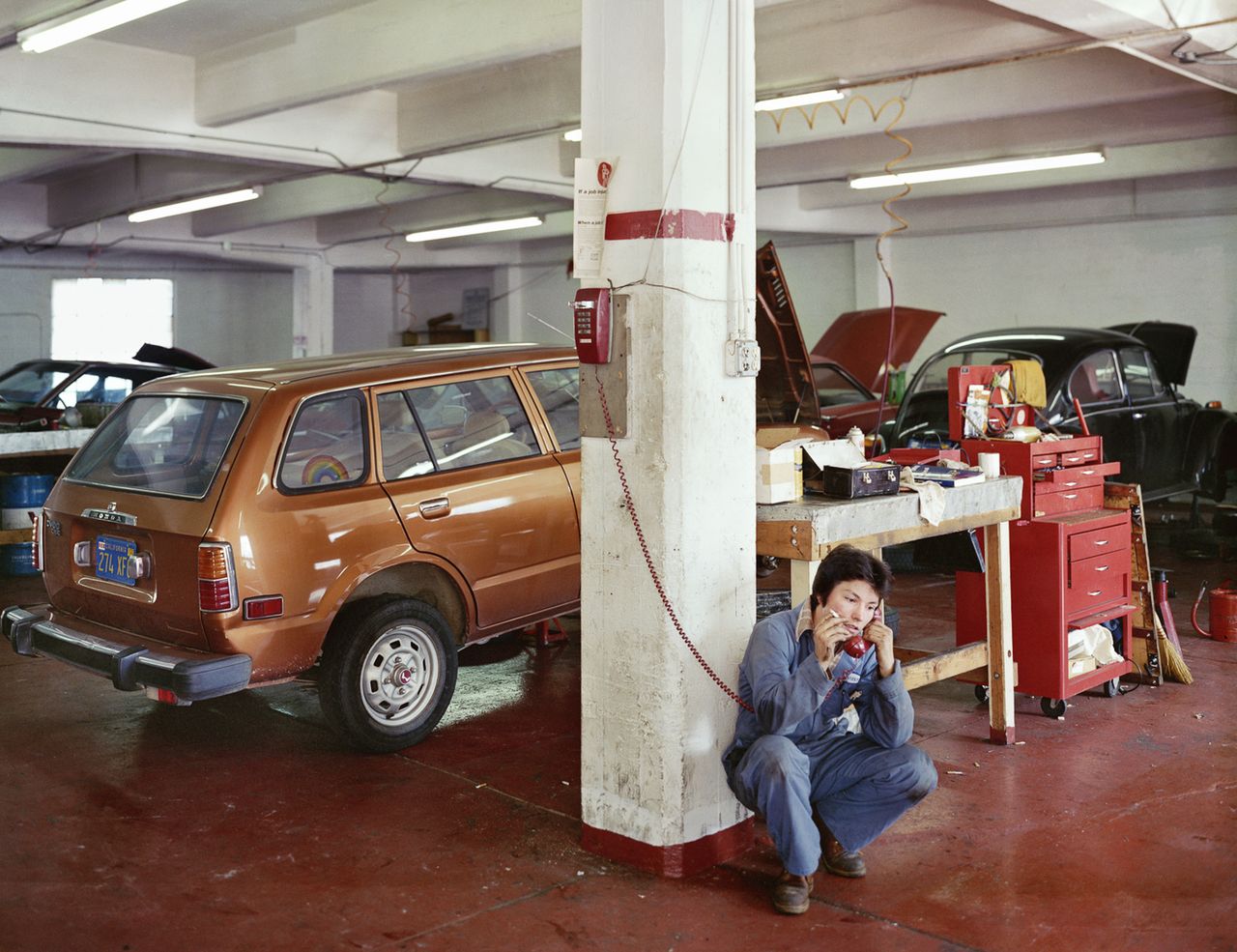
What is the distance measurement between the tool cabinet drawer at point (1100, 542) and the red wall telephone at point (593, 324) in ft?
8.76

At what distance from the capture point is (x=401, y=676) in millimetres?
5152

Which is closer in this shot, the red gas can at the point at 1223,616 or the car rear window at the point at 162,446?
the car rear window at the point at 162,446

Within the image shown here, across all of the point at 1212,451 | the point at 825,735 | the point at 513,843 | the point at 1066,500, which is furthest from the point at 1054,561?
the point at 1212,451

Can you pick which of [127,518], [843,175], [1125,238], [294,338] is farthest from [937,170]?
[294,338]

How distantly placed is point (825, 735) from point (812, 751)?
8 centimetres

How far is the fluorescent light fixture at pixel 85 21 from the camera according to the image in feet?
→ 23.4

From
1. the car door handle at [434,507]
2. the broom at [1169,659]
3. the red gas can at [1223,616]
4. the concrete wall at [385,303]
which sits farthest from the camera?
the concrete wall at [385,303]

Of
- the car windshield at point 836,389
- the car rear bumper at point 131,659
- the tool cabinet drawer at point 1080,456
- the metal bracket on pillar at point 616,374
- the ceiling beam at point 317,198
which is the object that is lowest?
the car rear bumper at point 131,659

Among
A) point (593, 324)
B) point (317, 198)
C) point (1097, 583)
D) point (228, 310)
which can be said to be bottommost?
point (1097, 583)

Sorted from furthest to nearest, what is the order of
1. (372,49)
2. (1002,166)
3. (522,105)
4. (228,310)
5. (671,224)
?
1. (228,310)
2. (1002,166)
3. (522,105)
4. (372,49)
5. (671,224)

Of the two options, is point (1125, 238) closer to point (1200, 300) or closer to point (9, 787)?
point (1200, 300)

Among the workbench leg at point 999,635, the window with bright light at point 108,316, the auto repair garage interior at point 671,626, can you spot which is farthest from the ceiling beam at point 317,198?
the workbench leg at point 999,635

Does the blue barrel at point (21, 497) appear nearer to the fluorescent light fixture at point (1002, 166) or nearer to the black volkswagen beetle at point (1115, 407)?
the black volkswagen beetle at point (1115, 407)

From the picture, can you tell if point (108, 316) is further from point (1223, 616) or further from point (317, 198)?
point (1223, 616)
